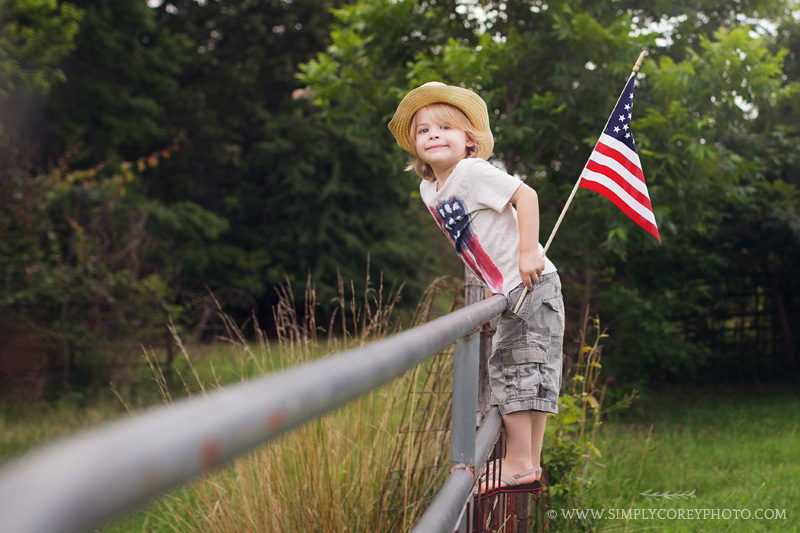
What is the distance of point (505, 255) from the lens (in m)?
2.06

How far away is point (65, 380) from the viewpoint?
7.04 metres

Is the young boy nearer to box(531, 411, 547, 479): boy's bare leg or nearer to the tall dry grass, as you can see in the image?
box(531, 411, 547, 479): boy's bare leg

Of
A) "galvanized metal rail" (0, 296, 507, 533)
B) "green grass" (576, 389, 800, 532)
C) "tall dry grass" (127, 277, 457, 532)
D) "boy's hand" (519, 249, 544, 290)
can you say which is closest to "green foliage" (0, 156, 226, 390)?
"tall dry grass" (127, 277, 457, 532)

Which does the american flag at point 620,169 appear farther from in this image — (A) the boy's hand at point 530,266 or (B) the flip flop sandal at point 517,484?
(B) the flip flop sandal at point 517,484

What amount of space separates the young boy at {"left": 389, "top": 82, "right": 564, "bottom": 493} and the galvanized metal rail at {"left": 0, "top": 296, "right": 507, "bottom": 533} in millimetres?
1391

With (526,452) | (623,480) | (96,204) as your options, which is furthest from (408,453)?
(96,204)

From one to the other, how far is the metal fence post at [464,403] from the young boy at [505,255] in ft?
2.06

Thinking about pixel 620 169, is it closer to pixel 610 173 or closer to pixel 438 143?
pixel 610 173

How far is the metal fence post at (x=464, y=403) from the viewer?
1.28 meters

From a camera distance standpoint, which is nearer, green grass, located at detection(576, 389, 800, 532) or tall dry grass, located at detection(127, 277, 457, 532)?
tall dry grass, located at detection(127, 277, 457, 532)

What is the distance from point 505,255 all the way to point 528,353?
298 millimetres

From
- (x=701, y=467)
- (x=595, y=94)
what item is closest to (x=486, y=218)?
(x=701, y=467)

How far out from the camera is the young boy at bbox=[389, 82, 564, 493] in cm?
197

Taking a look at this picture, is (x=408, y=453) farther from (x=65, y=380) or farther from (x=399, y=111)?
(x=65, y=380)
